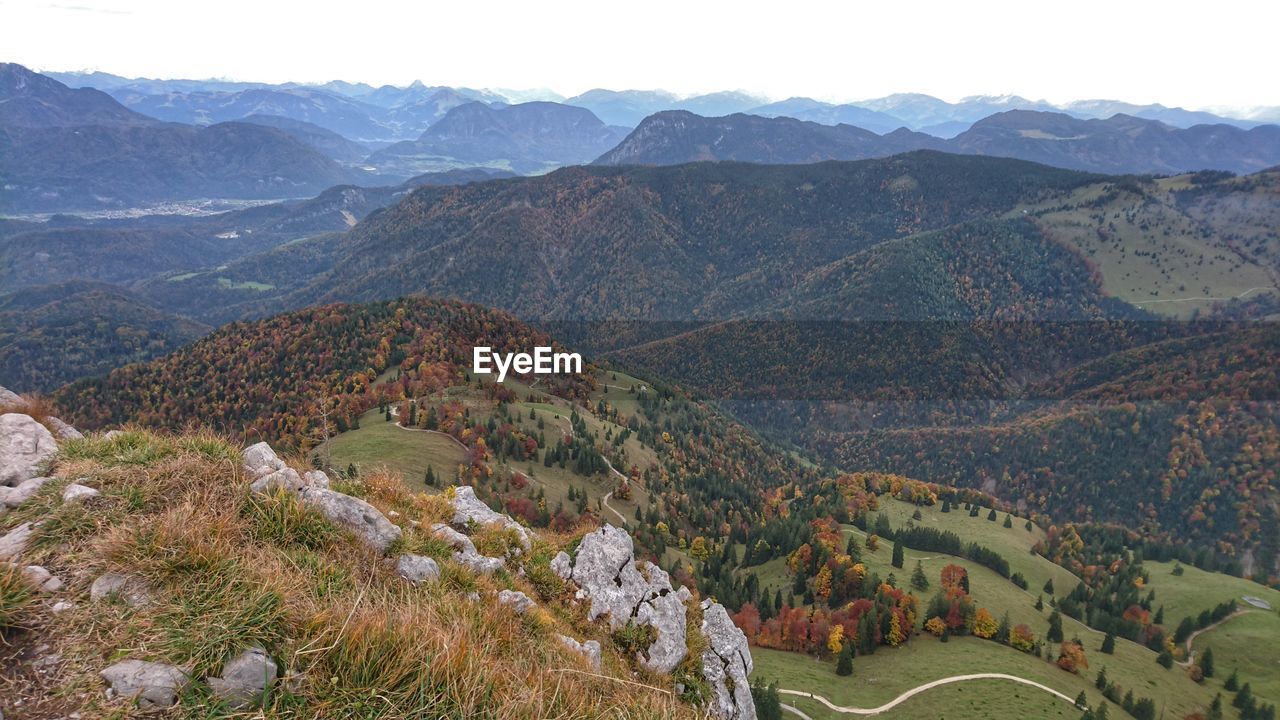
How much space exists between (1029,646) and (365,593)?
345 ft

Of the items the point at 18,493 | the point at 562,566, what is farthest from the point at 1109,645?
the point at 18,493

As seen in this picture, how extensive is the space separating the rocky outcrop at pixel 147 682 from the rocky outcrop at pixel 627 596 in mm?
13548

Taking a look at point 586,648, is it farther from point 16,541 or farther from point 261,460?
point 16,541

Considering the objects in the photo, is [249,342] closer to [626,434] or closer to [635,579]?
[626,434]

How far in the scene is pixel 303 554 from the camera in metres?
10.9

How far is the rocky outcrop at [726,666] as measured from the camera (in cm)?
1970

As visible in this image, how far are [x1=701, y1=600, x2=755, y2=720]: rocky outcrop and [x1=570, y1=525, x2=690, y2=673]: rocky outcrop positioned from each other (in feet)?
4.85

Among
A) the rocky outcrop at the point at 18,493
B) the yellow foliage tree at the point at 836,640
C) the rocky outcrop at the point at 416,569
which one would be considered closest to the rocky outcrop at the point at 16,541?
the rocky outcrop at the point at 18,493

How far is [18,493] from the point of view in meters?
11.1

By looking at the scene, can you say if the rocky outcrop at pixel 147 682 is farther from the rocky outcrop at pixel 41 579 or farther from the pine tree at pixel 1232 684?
the pine tree at pixel 1232 684

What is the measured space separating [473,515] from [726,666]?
12.2 metres

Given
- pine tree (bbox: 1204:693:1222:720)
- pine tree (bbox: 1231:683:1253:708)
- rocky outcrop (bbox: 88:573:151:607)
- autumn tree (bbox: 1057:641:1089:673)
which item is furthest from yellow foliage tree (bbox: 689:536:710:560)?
rocky outcrop (bbox: 88:573:151:607)

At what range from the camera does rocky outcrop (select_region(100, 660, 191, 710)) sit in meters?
6.70

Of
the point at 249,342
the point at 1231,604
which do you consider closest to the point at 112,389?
the point at 249,342
